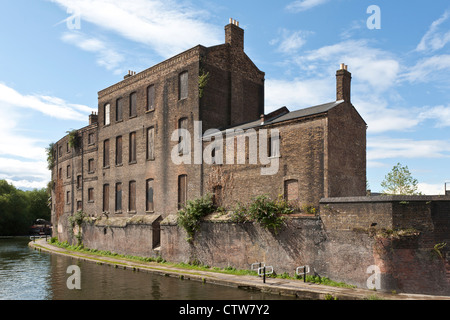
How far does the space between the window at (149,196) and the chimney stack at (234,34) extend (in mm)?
10291

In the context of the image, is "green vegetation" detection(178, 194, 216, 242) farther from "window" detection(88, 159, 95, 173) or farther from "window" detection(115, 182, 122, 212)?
"window" detection(88, 159, 95, 173)

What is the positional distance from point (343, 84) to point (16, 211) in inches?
2180

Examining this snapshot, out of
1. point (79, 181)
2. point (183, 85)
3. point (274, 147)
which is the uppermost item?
point (183, 85)

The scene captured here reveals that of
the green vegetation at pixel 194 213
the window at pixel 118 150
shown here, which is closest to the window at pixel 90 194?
the window at pixel 118 150

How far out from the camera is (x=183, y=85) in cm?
2444

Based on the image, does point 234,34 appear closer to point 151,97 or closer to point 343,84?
point 151,97

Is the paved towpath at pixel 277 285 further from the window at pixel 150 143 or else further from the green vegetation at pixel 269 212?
the window at pixel 150 143

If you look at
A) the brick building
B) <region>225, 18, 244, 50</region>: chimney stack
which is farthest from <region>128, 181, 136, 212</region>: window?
<region>225, 18, 244, 50</region>: chimney stack

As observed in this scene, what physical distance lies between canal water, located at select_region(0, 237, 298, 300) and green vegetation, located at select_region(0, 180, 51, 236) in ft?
127

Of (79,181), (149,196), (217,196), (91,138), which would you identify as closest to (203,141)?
(217,196)

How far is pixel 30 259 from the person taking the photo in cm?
2797

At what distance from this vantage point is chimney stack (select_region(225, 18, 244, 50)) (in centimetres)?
2527

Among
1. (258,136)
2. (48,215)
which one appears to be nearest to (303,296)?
(258,136)
